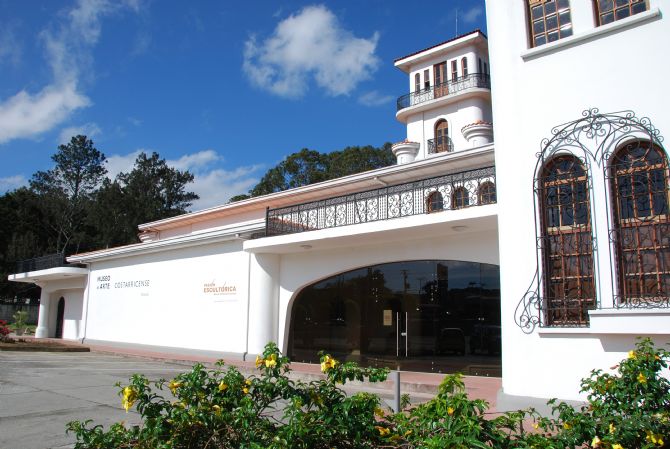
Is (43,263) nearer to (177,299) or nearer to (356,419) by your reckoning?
(177,299)

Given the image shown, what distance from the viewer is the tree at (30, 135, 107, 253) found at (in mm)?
50188

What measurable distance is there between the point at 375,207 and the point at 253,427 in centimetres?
1105

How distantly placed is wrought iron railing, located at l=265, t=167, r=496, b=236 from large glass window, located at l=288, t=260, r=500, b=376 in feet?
4.95

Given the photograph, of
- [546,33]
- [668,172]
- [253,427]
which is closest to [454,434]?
[253,427]

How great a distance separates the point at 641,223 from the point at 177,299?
52.5 ft

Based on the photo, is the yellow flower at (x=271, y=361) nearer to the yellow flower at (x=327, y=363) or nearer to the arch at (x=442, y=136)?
the yellow flower at (x=327, y=363)

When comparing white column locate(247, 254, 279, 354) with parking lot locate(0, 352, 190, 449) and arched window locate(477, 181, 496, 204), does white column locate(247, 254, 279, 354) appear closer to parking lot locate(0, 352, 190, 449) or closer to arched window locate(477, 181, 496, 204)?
parking lot locate(0, 352, 190, 449)

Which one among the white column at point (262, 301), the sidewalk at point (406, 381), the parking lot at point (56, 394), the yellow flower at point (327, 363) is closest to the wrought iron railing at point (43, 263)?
the parking lot at point (56, 394)

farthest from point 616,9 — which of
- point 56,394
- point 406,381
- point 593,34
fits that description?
point 56,394

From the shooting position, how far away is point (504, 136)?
365 inches

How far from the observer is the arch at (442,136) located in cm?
2948

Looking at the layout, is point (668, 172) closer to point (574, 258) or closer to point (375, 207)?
point (574, 258)

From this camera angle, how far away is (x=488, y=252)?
492 inches

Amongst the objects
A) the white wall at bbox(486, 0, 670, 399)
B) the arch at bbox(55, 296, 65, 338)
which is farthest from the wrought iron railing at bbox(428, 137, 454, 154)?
the arch at bbox(55, 296, 65, 338)
